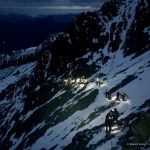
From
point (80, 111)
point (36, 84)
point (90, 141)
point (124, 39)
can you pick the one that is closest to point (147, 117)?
point (90, 141)

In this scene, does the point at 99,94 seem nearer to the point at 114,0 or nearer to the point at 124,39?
the point at 124,39

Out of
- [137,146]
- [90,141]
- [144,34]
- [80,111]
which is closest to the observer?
[137,146]

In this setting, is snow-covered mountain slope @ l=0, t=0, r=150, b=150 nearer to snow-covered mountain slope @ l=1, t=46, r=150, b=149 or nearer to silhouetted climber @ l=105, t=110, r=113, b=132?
snow-covered mountain slope @ l=1, t=46, r=150, b=149

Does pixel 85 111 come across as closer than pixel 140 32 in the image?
Yes

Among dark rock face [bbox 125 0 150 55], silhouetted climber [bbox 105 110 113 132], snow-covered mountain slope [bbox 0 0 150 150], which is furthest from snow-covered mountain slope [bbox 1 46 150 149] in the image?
dark rock face [bbox 125 0 150 55]

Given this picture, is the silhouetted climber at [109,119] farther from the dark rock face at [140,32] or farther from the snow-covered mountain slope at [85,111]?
the dark rock face at [140,32]

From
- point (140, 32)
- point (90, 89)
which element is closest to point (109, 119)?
point (90, 89)

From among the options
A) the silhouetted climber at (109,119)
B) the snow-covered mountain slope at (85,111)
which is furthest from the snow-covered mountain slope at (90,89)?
the silhouetted climber at (109,119)

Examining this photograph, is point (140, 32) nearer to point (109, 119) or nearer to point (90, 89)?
point (90, 89)
